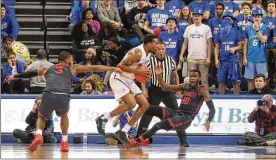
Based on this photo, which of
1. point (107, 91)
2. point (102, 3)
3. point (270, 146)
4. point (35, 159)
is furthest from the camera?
point (102, 3)

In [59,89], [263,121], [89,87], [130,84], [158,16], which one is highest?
[158,16]

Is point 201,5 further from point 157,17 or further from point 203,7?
point 157,17

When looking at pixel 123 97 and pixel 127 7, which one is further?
pixel 127 7

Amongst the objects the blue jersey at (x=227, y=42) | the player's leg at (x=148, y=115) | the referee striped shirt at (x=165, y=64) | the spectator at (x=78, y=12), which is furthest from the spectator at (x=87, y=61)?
the player's leg at (x=148, y=115)

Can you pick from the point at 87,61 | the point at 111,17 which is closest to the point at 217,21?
the point at 111,17

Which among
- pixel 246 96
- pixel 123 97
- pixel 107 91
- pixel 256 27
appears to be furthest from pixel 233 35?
pixel 123 97

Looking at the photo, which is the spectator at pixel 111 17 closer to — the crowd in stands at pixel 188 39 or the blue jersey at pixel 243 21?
the crowd in stands at pixel 188 39

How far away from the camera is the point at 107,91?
62.5 ft

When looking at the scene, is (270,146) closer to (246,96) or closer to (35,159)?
(246,96)

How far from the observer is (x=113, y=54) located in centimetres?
2027

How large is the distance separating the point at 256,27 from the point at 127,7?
4.29 metres

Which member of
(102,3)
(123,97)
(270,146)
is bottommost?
(270,146)

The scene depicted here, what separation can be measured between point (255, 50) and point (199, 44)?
52.0 inches

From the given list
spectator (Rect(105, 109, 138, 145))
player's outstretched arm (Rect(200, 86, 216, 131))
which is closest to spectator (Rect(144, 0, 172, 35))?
spectator (Rect(105, 109, 138, 145))
